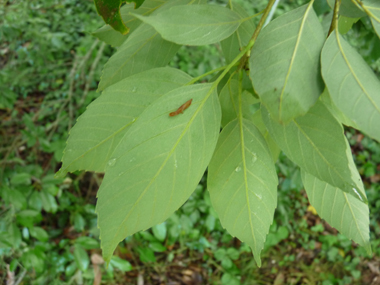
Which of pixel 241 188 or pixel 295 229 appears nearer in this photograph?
pixel 241 188

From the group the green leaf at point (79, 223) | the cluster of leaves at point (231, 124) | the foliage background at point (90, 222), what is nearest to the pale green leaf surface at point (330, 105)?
the cluster of leaves at point (231, 124)

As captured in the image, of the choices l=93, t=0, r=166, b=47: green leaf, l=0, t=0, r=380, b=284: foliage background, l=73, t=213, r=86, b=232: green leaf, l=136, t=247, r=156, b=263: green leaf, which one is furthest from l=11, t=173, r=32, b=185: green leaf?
l=93, t=0, r=166, b=47: green leaf

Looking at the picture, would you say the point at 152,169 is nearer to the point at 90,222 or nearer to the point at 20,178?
the point at 20,178

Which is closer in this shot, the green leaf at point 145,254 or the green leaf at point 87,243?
the green leaf at point 87,243

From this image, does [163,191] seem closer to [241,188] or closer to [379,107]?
[241,188]

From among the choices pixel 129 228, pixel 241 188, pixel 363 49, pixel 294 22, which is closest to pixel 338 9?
pixel 294 22

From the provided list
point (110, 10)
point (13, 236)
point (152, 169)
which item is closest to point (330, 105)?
point (152, 169)

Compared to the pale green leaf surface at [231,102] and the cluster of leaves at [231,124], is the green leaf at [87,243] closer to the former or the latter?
the cluster of leaves at [231,124]

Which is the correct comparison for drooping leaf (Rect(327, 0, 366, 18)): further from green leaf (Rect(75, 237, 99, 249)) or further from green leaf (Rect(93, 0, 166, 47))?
green leaf (Rect(75, 237, 99, 249))
